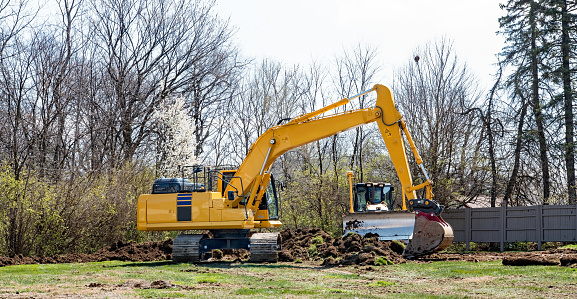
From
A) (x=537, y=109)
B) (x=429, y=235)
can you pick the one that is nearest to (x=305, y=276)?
(x=429, y=235)

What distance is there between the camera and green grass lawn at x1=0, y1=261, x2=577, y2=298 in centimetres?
889

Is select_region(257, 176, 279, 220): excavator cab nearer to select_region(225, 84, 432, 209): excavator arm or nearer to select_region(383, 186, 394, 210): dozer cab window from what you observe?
select_region(225, 84, 432, 209): excavator arm

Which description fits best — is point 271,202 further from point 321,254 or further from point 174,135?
point 174,135

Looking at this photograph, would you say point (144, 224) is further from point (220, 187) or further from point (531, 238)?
point (531, 238)

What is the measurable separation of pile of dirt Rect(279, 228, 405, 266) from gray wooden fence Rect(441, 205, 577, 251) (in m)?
7.63

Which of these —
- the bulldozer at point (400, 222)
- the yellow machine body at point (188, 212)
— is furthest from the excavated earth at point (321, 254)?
the yellow machine body at point (188, 212)

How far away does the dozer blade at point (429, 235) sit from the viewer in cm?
1427

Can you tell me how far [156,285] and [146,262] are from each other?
7065mm

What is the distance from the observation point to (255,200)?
16.3 meters

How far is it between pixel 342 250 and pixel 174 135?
47.1 feet

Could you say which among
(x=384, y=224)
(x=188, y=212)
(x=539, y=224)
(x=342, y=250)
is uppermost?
(x=188, y=212)

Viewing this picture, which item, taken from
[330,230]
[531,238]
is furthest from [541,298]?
[330,230]

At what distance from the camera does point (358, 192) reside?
2169 centimetres

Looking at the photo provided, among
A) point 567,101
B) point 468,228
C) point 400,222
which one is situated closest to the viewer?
point 400,222
